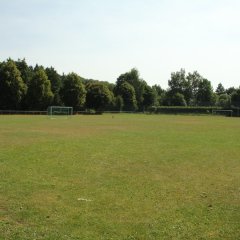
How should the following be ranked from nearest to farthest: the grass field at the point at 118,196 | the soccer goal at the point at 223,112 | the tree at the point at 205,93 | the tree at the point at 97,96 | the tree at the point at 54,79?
the grass field at the point at 118,196 → the tree at the point at 54,79 → the tree at the point at 97,96 → the soccer goal at the point at 223,112 → the tree at the point at 205,93

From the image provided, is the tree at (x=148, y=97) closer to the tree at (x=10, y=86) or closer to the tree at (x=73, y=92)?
the tree at (x=73, y=92)

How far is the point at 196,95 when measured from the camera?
169 metres

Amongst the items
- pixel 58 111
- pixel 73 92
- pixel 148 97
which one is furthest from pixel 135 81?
pixel 58 111

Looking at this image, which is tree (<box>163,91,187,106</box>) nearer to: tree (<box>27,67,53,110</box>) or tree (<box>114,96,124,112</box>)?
tree (<box>114,96,124,112</box>)

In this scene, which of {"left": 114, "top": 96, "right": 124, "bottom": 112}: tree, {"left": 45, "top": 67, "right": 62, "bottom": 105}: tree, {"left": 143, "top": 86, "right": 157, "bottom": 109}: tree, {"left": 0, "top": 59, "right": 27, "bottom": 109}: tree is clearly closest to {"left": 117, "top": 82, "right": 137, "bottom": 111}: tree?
{"left": 114, "top": 96, "right": 124, "bottom": 112}: tree

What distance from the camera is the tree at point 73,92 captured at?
104 meters

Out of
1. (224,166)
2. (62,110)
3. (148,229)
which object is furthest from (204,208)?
(62,110)

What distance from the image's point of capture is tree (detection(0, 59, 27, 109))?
3656 inches

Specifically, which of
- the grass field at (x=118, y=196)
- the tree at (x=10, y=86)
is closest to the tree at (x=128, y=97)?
the tree at (x=10, y=86)

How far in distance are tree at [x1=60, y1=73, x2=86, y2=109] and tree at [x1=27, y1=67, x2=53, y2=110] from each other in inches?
271

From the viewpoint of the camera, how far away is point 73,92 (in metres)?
104

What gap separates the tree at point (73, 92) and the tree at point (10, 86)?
1311 cm

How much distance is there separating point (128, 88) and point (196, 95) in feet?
153

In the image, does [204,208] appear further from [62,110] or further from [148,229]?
[62,110]
